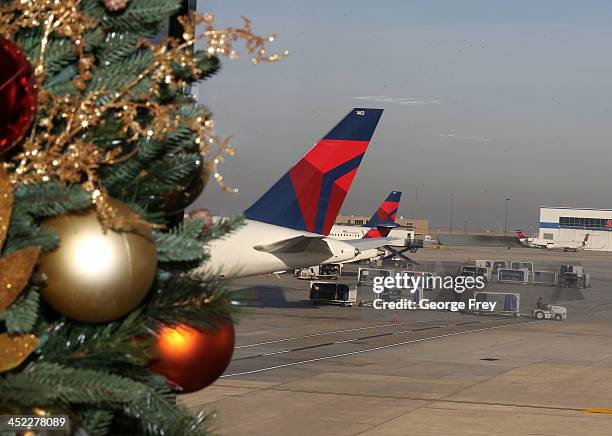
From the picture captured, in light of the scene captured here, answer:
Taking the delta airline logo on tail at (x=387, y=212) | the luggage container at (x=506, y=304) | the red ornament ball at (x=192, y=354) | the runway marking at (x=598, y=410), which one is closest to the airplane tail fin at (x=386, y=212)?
the delta airline logo on tail at (x=387, y=212)

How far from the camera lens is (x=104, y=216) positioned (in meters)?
2.82

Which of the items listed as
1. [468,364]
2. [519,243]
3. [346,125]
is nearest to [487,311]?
[346,125]

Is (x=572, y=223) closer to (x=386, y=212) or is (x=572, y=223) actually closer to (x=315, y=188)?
(x=386, y=212)

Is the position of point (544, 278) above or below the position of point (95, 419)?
below

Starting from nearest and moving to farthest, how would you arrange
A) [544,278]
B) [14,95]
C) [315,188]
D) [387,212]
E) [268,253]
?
[14,95], [268,253], [315,188], [544,278], [387,212]

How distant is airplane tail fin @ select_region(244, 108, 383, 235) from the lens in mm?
29953

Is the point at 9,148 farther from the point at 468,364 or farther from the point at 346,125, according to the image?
the point at 346,125

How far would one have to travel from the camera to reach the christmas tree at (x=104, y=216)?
274 centimetres

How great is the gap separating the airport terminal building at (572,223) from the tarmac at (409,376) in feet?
352

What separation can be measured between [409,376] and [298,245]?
A: 10.2 metres

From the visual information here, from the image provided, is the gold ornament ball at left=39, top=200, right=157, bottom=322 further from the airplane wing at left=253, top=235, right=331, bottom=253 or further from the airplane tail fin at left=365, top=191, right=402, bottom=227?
the airplane tail fin at left=365, top=191, right=402, bottom=227

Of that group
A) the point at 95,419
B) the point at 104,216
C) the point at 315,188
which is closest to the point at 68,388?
the point at 95,419

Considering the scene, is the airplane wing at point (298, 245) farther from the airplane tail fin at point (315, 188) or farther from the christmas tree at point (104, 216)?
the christmas tree at point (104, 216)

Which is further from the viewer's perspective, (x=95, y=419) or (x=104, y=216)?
(x=95, y=419)
